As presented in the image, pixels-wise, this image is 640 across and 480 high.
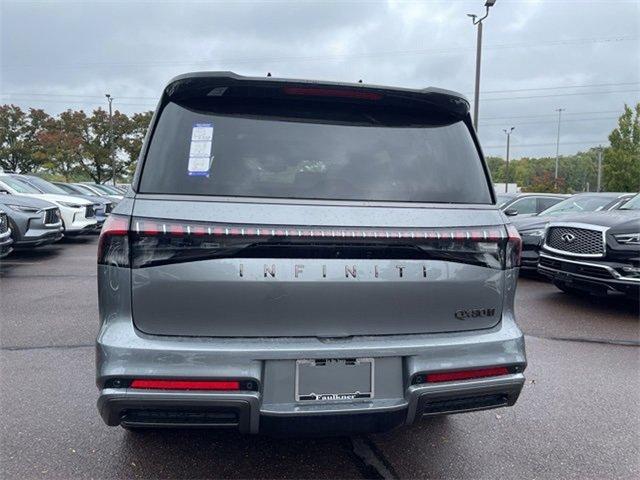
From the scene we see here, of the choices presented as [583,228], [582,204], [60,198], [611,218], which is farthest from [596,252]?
A: [60,198]

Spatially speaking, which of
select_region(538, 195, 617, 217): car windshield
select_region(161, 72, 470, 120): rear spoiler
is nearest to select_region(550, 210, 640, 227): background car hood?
select_region(538, 195, 617, 217): car windshield

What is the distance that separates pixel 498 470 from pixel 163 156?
7.66ft

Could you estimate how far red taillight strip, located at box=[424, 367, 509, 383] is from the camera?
7.41 ft

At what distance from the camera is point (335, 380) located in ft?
7.18

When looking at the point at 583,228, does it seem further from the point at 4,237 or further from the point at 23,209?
the point at 23,209

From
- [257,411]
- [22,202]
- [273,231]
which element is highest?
[273,231]

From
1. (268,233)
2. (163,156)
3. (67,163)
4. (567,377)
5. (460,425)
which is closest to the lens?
(268,233)

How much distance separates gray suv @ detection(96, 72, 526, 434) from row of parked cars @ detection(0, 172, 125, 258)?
240 inches

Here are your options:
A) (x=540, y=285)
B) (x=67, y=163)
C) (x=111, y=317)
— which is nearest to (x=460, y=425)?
(x=111, y=317)

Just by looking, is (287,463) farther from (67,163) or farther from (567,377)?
(67,163)

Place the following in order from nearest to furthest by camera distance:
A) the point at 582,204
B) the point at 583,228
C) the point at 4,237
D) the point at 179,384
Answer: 1. the point at 179,384
2. the point at 583,228
3. the point at 4,237
4. the point at 582,204

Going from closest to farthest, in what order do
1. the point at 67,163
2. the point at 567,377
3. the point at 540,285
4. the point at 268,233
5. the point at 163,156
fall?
the point at 268,233 → the point at 163,156 → the point at 567,377 → the point at 540,285 → the point at 67,163

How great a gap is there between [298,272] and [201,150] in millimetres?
696

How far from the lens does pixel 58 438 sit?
2.99 metres
